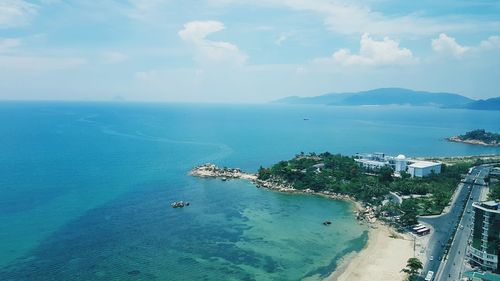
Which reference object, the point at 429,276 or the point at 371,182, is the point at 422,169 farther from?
the point at 429,276

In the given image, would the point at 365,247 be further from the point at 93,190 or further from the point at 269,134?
the point at 269,134

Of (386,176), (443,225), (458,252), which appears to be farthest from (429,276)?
(386,176)

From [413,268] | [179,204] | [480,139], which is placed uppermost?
[480,139]

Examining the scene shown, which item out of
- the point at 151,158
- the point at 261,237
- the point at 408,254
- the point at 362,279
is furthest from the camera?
the point at 151,158

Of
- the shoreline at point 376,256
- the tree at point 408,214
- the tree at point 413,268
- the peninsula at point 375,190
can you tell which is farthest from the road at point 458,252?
the tree at point 408,214

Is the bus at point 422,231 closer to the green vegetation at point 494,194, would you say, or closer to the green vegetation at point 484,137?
the green vegetation at point 494,194

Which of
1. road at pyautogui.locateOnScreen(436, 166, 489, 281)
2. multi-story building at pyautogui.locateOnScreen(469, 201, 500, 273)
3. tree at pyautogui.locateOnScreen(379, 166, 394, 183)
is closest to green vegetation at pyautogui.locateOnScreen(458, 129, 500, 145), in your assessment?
tree at pyautogui.locateOnScreen(379, 166, 394, 183)

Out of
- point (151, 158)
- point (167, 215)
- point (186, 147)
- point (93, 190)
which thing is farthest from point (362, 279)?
point (186, 147)
